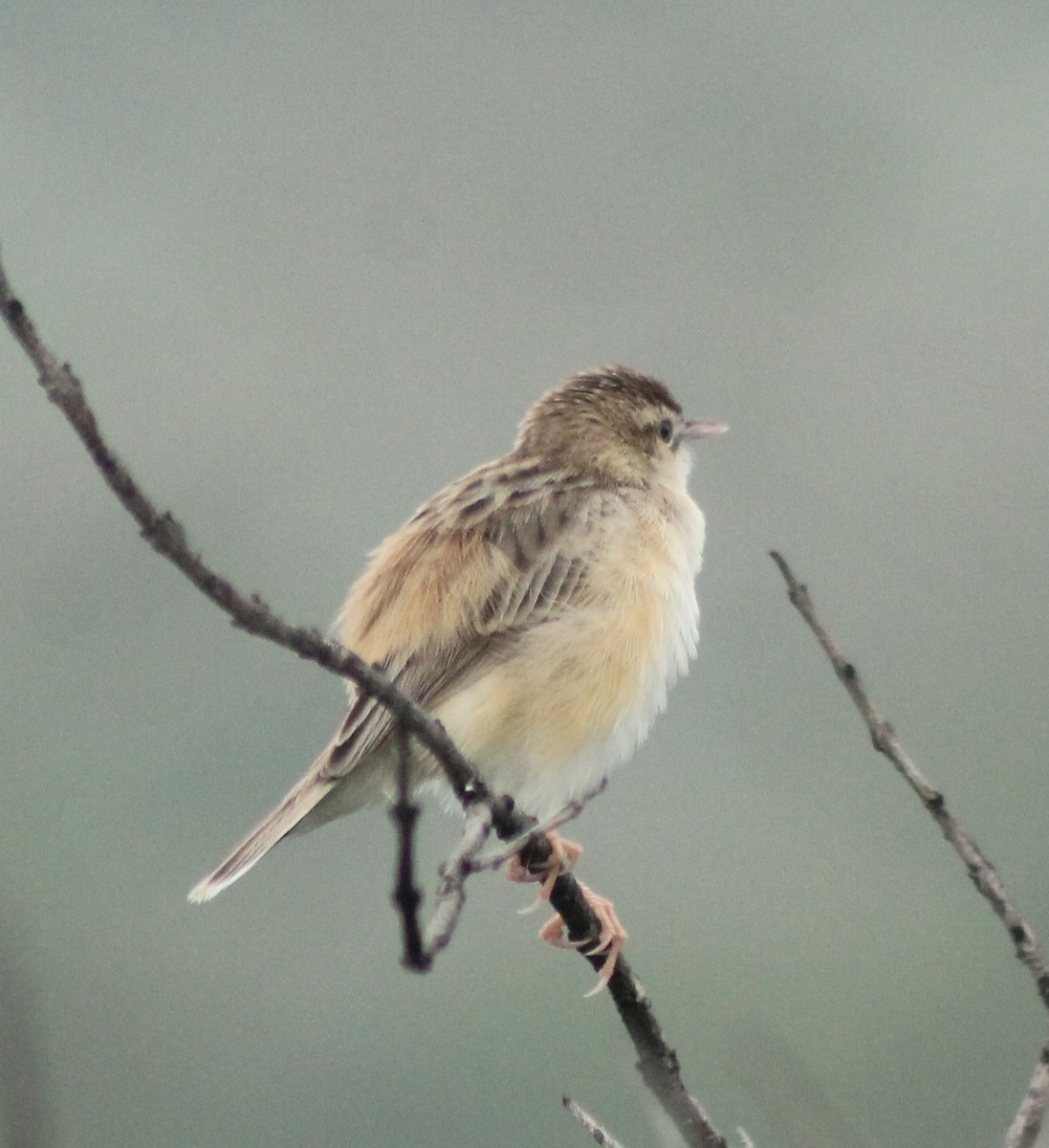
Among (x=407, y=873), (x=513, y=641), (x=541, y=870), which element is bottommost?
(x=407, y=873)

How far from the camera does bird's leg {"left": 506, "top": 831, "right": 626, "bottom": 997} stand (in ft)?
13.2

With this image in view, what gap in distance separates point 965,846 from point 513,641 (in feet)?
7.85

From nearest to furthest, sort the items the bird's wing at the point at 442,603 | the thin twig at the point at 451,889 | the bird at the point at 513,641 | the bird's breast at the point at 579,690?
1. the thin twig at the point at 451,889
2. the bird's wing at the point at 442,603
3. the bird at the point at 513,641
4. the bird's breast at the point at 579,690

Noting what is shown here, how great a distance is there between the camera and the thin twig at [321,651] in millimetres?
2051

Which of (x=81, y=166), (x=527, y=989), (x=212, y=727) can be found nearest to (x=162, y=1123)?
(x=212, y=727)

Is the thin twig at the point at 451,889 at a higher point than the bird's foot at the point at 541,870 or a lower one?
lower

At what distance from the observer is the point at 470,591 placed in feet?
16.6

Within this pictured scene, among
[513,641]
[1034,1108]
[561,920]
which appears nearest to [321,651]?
[1034,1108]

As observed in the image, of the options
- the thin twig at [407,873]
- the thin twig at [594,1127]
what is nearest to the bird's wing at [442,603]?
the thin twig at [594,1127]

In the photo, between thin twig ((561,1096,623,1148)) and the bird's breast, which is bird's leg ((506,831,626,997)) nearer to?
the bird's breast

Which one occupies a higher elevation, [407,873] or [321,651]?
[321,651]

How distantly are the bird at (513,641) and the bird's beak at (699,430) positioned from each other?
2.93 ft

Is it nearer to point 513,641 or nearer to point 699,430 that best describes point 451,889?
point 513,641

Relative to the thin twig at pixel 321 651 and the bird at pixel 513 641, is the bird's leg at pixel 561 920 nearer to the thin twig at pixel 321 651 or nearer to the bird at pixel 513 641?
the thin twig at pixel 321 651
